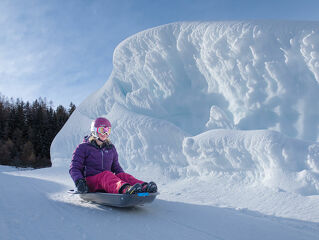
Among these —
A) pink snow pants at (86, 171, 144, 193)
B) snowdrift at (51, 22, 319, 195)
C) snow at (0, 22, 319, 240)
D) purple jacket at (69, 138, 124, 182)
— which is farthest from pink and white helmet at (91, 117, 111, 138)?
snowdrift at (51, 22, 319, 195)

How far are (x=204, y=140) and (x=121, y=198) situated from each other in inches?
111

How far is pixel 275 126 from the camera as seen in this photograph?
543 centimetres

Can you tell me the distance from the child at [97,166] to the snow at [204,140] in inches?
10.4

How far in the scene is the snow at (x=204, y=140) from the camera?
2352mm

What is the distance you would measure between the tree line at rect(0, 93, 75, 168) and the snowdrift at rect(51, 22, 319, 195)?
57.9 ft

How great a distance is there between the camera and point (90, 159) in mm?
3037

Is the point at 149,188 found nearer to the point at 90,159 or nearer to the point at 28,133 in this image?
the point at 90,159

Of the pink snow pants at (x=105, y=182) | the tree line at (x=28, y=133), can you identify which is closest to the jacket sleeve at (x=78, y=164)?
the pink snow pants at (x=105, y=182)

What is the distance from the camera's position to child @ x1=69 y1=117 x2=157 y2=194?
273 centimetres

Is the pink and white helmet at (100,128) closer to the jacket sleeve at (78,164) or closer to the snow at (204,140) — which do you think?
the jacket sleeve at (78,164)

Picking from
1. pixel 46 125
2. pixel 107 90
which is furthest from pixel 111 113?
pixel 46 125

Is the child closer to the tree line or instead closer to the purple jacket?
the purple jacket

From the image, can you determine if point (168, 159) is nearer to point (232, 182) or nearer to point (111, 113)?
point (232, 182)


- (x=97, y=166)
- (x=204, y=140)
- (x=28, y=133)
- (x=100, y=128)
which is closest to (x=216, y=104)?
(x=204, y=140)
